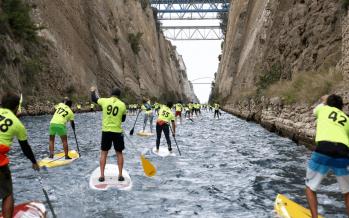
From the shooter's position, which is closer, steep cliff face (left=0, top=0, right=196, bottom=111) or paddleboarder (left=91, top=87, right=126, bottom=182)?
paddleboarder (left=91, top=87, right=126, bottom=182)

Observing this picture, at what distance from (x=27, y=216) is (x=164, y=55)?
10431 cm

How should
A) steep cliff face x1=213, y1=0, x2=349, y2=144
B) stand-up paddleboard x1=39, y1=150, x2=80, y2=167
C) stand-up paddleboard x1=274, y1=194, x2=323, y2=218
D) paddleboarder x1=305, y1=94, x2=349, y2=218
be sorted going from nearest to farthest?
1. paddleboarder x1=305, y1=94, x2=349, y2=218
2. stand-up paddleboard x1=274, y1=194, x2=323, y2=218
3. stand-up paddleboard x1=39, y1=150, x2=80, y2=167
4. steep cliff face x1=213, y1=0, x2=349, y2=144

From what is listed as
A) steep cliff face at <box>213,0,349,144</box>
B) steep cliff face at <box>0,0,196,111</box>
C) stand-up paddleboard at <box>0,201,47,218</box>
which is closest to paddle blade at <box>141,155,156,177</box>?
stand-up paddleboard at <box>0,201,47,218</box>

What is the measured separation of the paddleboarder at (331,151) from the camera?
616cm

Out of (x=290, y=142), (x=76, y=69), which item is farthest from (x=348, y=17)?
(x=76, y=69)

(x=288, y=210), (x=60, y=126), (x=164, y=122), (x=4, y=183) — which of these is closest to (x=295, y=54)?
(x=164, y=122)

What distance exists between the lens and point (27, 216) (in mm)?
6637

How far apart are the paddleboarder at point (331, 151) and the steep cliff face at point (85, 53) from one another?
1166 inches

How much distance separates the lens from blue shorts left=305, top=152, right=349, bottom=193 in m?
6.17

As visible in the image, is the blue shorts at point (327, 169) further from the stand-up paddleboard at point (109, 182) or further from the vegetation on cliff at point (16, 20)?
the vegetation on cliff at point (16, 20)

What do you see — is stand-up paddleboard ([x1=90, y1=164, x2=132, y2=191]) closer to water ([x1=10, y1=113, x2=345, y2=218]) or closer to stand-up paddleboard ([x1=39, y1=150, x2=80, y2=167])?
water ([x1=10, y1=113, x2=345, y2=218])

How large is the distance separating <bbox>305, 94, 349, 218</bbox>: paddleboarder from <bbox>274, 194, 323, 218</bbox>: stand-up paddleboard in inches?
20.1

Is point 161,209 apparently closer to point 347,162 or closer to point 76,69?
point 347,162

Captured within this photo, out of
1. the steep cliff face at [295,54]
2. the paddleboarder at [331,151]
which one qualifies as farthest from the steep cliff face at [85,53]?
the paddleboarder at [331,151]
